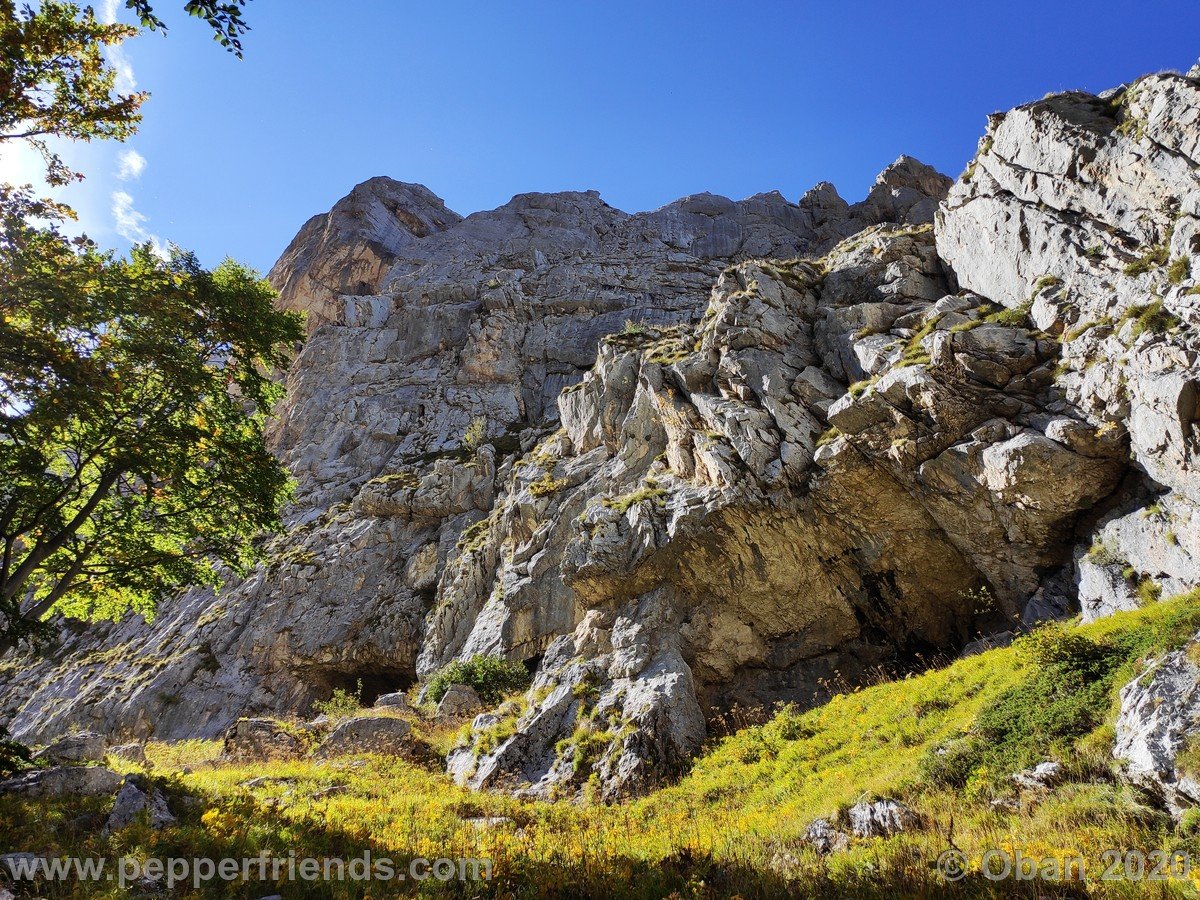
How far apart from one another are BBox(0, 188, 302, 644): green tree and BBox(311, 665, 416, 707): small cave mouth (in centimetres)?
2062

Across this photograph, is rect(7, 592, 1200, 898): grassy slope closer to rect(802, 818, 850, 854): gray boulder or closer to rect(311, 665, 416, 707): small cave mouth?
rect(802, 818, 850, 854): gray boulder

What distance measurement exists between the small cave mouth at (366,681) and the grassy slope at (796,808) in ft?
61.0

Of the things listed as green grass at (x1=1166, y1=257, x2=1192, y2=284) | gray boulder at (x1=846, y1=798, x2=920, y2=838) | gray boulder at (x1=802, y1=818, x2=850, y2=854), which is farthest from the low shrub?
green grass at (x1=1166, y1=257, x2=1192, y2=284)

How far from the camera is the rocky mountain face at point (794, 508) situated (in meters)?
16.6

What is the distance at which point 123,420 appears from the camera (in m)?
13.1

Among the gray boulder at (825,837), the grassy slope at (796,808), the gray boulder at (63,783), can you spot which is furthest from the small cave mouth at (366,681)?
the gray boulder at (825,837)

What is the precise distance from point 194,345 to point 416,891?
41.4ft

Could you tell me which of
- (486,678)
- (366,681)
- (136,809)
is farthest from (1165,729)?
(366,681)

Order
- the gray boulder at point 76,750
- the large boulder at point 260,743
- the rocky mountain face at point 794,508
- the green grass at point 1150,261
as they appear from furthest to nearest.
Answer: the large boulder at point 260,743 < the green grass at point 1150,261 < the rocky mountain face at point 794,508 < the gray boulder at point 76,750

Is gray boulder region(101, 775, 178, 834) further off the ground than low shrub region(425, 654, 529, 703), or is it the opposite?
gray boulder region(101, 775, 178, 834)

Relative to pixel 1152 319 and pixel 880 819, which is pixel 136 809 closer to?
pixel 880 819

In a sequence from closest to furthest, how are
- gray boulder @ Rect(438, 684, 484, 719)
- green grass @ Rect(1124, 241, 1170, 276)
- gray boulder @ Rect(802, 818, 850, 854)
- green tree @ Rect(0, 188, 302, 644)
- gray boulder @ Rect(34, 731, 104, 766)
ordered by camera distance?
gray boulder @ Rect(802, 818, 850, 854), green tree @ Rect(0, 188, 302, 644), gray boulder @ Rect(34, 731, 104, 766), green grass @ Rect(1124, 241, 1170, 276), gray boulder @ Rect(438, 684, 484, 719)

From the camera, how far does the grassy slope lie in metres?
7.13

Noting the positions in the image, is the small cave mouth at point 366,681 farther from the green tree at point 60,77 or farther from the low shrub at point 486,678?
the green tree at point 60,77
